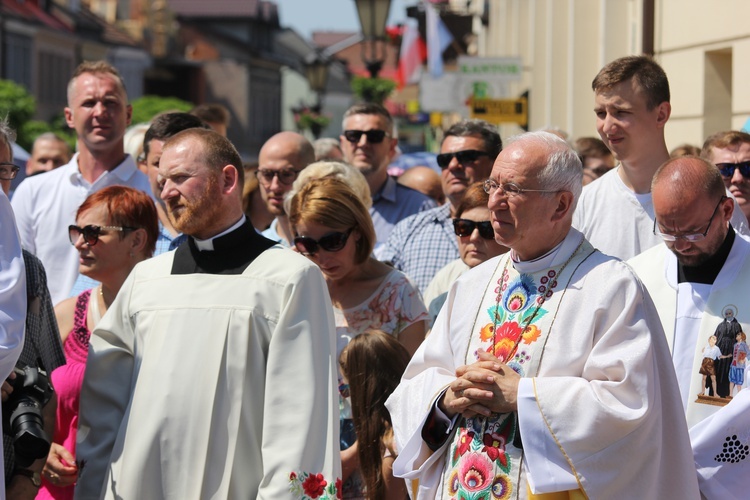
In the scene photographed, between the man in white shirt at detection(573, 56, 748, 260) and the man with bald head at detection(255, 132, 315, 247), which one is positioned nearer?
the man in white shirt at detection(573, 56, 748, 260)

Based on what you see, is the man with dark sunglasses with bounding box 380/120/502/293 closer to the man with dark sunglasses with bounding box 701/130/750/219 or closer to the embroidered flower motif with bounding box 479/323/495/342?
the man with dark sunglasses with bounding box 701/130/750/219

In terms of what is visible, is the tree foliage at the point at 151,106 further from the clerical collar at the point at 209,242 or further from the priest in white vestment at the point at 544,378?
the priest in white vestment at the point at 544,378

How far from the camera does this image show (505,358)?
4.43m

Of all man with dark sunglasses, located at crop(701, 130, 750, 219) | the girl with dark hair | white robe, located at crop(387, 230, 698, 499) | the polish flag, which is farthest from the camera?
the polish flag

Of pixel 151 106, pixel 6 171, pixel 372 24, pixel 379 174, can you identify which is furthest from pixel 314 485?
pixel 151 106

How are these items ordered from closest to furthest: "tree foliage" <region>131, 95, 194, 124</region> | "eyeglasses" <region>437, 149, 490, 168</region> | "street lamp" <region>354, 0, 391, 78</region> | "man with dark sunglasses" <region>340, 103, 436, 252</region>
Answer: "eyeglasses" <region>437, 149, 490, 168</region>
"man with dark sunglasses" <region>340, 103, 436, 252</region>
"street lamp" <region>354, 0, 391, 78</region>
"tree foliage" <region>131, 95, 194, 124</region>

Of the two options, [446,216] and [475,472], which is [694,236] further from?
[446,216]

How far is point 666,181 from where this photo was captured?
4.99m

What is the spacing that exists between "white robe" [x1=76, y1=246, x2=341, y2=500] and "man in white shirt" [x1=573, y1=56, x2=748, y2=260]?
6.47 ft

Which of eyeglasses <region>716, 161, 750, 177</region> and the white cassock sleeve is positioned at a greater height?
eyeglasses <region>716, 161, 750, 177</region>

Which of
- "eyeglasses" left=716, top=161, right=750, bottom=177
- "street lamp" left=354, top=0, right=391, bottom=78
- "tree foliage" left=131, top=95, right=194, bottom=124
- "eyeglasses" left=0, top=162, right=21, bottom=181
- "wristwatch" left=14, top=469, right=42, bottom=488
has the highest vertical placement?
"tree foliage" left=131, top=95, right=194, bottom=124

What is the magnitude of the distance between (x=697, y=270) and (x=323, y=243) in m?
1.71

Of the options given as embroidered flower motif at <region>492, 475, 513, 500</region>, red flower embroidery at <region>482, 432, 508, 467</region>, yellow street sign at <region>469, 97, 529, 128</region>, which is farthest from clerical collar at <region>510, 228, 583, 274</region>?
yellow street sign at <region>469, 97, 529, 128</region>

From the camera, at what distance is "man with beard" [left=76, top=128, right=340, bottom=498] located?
4.52m
